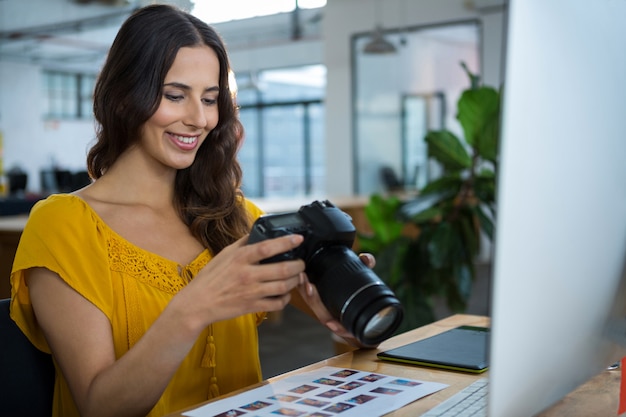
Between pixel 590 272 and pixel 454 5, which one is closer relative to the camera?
pixel 590 272

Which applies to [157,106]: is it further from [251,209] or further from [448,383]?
[448,383]

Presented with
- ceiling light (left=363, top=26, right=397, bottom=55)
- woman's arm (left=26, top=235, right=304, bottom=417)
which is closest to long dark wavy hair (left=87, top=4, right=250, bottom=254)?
woman's arm (left=26, top=235, right=304, bottom=417)

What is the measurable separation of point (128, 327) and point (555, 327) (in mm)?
864

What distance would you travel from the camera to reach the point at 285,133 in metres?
13.8

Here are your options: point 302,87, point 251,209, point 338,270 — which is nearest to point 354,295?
point 338,270

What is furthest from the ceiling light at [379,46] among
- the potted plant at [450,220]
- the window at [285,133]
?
the window at [285,133]

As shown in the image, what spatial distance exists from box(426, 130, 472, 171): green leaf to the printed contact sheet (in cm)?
208

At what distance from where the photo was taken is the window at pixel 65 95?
15.5m

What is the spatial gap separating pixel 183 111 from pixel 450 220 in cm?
202

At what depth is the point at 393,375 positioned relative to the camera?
1267 millimetres

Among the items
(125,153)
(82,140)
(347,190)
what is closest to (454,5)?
(347,190)

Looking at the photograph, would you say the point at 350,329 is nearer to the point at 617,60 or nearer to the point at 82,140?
the point at 617,60

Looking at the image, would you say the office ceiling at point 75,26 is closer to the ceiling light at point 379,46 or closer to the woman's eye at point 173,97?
the ceiling light at point 379,46

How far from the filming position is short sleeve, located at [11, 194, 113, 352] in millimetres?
1321
